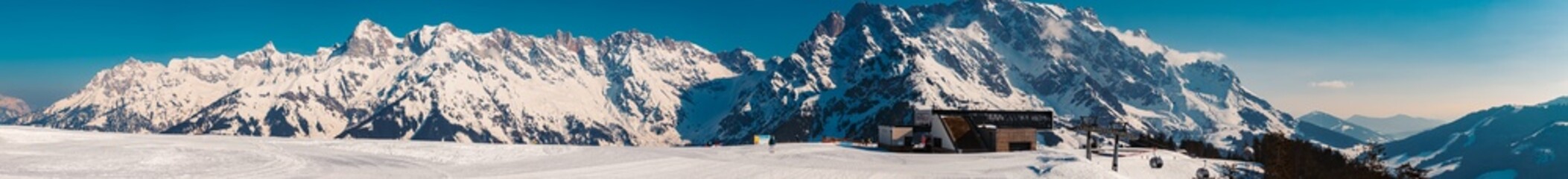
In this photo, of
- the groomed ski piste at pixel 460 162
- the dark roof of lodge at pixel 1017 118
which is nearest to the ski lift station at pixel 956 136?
the groomed ski piste at pixel 460 162

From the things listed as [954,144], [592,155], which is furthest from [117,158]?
[954,144]

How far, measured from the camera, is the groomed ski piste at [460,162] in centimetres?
4116

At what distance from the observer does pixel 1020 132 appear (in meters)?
78.2

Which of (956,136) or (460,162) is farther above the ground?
(956,136)

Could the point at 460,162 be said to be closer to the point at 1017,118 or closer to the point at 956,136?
the point at 956,136

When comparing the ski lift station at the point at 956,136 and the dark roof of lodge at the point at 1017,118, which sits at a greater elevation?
the dark roof of lodge at the point at 1017,118

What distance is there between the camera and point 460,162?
45938 mm

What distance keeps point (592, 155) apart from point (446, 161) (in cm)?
774

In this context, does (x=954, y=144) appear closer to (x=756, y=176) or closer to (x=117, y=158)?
(x=756, y=176)

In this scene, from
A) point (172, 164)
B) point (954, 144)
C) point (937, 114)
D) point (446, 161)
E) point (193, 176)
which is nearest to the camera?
point (193, 176)

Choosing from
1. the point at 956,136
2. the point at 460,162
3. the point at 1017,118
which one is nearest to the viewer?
the point at 460,162

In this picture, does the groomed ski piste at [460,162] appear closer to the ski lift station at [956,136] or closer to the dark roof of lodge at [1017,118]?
the ski lift station at [956,136]

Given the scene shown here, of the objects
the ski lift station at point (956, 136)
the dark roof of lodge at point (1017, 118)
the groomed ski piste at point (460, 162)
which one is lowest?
the groomed ski piste at point (460, 162)

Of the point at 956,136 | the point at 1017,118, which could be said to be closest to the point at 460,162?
the point at 956,136
